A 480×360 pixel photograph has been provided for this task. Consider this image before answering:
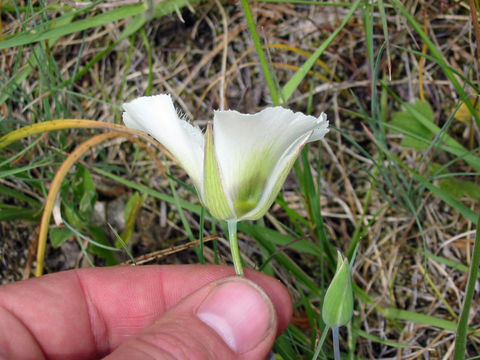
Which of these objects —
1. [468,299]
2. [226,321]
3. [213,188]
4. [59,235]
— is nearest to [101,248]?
[59,235]

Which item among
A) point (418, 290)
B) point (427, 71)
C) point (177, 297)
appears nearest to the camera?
point (177, 297)

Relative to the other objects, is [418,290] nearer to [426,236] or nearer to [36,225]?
[426,236]

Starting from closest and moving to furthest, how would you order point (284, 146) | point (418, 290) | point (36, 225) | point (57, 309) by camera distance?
point (284, 146)
point (57, 309)
point (418, 290)
point (36, 225)

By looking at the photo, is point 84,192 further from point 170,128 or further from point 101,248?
point 170,128

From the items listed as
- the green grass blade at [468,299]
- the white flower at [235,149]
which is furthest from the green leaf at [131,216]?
the green grass blade at [468,299]

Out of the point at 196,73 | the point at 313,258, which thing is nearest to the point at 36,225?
the point at 196,73

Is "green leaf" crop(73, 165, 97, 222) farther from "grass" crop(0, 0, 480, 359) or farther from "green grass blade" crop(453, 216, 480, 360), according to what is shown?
"green grass blade" crop(453, 216, 480, 360)

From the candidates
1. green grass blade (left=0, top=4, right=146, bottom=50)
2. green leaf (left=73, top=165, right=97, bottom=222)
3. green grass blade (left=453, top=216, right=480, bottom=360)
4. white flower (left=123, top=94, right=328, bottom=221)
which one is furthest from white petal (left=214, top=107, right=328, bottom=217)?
green grass blade (left=0, top=4, right=146, bottom=50)
